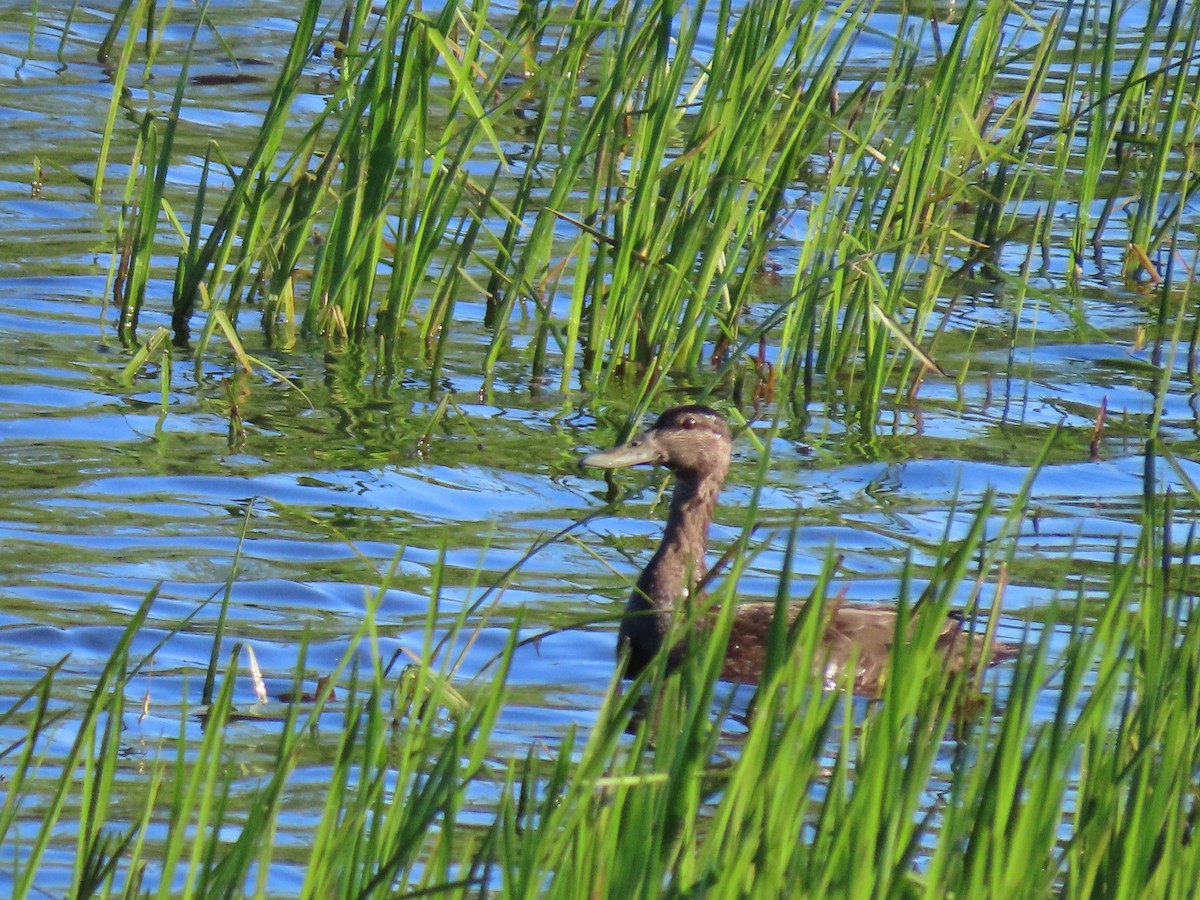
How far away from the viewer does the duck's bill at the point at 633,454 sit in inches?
261

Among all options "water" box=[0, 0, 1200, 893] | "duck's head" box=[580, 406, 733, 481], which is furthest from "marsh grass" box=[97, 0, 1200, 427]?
Result: "water" box=[0, 0, 1200, 893]

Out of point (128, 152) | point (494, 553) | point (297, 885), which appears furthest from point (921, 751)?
point (128, 152)

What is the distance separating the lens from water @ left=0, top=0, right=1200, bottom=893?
18.7 feet

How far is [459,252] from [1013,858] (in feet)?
14.5

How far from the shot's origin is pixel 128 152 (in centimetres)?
1025

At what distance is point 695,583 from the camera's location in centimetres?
601

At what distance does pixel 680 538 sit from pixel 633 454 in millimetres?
311

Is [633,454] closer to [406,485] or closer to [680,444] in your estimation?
[680,444]

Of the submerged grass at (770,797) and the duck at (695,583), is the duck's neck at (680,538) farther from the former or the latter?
the submerged grass at (770,797)

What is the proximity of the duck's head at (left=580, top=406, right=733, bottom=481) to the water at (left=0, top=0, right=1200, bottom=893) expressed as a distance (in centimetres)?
15

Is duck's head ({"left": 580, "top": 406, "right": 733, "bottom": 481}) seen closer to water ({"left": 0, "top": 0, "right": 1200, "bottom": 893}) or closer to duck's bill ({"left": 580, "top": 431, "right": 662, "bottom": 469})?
duck's bill ({"left": 580, "top": 431, "right": 662, "bottom": 469})

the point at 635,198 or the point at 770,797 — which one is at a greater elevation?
the point at 635,198

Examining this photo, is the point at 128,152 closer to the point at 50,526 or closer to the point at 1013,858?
the point at 50,526

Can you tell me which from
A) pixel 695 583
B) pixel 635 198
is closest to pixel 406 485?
pixel 635 198
